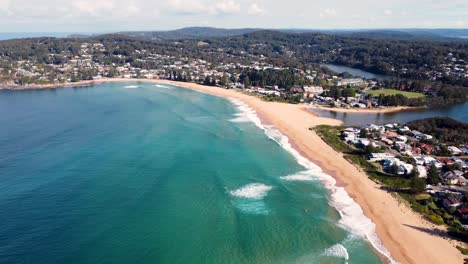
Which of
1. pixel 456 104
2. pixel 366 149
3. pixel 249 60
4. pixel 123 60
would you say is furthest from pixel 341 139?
pixel 123 60

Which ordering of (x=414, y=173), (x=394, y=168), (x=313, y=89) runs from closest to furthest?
1. (x=414, y=173)
2. (x=394, y=168)
3. (x=313, y=89)

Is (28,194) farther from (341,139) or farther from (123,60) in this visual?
(123,60)

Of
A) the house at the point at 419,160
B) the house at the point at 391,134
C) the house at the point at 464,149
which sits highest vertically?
the house at the point at 391,134

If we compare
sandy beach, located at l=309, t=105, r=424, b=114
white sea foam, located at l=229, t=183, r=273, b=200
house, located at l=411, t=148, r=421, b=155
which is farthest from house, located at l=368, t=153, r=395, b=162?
sandy beach, located at l=309, t=105, r=424, b=114

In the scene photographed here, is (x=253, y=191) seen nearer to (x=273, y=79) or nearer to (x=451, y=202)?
(x=451, y=202)

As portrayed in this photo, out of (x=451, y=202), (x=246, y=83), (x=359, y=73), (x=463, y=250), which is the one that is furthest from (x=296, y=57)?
(x=463, y=250)

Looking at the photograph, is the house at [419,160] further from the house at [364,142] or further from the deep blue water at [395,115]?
the deep blue water at [395,115]

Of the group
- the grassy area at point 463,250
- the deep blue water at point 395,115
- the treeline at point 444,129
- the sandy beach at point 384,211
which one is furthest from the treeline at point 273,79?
the grassy area at point 463,250

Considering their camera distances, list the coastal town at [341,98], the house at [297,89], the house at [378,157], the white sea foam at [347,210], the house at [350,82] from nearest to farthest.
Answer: the white sea foam at [347,210] → the coastal town at [341,98] → the house at [378,157] → the house at [297,89] → the house at [350,82]
